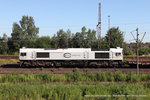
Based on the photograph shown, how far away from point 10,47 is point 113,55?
165 feet

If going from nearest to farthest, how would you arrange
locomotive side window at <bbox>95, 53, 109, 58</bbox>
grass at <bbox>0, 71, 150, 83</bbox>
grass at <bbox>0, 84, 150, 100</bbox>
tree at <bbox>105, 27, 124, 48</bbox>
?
1. grass at <bbox>0, 84, 150, 100</bbox>
2. grass at <bbox>0, 71, 150, 83</bbox>
3. locomotive side window at <bbox>95, 53, 109, 58</bbox>
4. tree at <bbox>105, 27, 124, 48</bbox>

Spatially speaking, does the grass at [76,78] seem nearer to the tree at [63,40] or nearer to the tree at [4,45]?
the tree at [63,40]

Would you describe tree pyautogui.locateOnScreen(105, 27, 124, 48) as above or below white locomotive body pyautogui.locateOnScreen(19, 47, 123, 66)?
above

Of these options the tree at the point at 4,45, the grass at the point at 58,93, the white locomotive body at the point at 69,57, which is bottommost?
the grass at the point at 58,93

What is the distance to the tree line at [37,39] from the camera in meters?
61.1

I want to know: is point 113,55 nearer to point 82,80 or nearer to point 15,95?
point 82,80

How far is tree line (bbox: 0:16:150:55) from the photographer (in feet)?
201

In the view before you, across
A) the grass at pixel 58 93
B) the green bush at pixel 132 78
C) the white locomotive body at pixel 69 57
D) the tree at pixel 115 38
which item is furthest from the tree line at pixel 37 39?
the grass at pixel 58 93

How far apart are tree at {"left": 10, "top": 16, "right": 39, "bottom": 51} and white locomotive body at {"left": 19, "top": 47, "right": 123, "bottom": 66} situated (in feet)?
129

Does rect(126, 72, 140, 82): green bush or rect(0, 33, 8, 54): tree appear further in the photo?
rect(0, 33, 8, 54): tree

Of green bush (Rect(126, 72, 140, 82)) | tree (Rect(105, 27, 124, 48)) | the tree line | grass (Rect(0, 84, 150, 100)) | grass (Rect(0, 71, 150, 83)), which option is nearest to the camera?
grass (Rect(0, 84, 150, 100))

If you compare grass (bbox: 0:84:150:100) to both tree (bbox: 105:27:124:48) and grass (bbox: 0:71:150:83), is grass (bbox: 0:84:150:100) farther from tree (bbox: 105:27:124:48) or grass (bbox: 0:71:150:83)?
tree (bbox: 105:27:124:48)

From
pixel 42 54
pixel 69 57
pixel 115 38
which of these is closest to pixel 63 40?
pixel 115 38

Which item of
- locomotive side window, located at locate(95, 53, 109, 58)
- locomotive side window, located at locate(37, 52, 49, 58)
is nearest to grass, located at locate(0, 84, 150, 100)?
locomotive side window, located at locate(95, 53, 109, 58)
